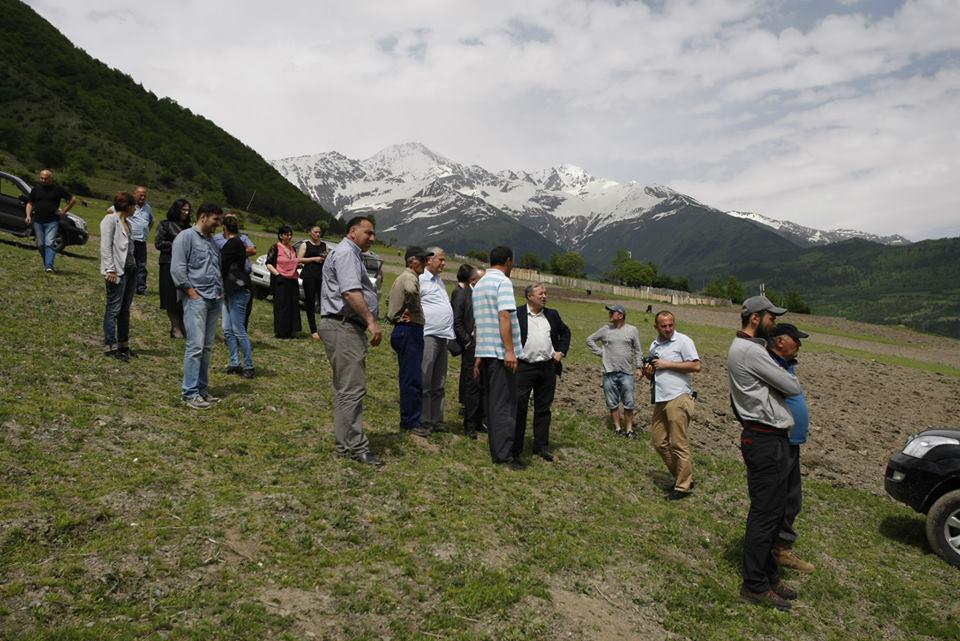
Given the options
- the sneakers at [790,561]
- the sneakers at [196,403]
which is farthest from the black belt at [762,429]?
the sneakers at [196,403]

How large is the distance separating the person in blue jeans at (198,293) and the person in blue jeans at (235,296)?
1313 mm

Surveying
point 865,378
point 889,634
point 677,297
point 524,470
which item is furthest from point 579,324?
point 677,297

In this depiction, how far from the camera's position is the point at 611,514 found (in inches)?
266

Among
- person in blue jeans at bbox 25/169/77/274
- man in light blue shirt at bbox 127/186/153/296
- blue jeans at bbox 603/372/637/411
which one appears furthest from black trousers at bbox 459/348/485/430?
person in blue jeans at bbox 25/169/77/274

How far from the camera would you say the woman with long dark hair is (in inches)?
481

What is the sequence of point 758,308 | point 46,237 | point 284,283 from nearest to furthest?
point 758,308 → point 284,283 → point 46,237

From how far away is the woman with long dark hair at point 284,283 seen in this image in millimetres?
12219

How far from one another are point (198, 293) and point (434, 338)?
10.1 feet

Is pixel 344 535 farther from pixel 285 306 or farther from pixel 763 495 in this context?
pixel 285 306

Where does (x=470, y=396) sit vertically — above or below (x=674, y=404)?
below

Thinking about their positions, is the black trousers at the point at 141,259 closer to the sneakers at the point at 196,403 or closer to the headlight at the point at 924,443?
the sneakers at the point at 196,403

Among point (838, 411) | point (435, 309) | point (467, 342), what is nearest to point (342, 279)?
point (435, 309)

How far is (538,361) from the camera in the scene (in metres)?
7.64

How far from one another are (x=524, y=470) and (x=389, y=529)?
2.63 m
